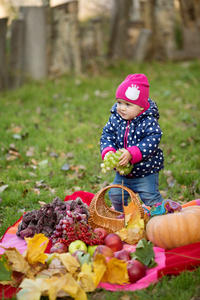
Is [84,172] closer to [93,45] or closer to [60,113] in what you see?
[60,113]

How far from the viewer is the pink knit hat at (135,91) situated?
3357mm

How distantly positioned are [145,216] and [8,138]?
3.25m

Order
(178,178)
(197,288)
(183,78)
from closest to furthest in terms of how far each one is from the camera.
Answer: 1. (197,288)
2. (178,178)
3. (183,78)

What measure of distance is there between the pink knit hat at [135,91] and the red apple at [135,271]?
56.8 inches

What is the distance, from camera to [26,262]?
2639 millimetres

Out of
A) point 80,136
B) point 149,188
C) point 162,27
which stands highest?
point 162,27

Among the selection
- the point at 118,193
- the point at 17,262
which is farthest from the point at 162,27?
the point at 17,262

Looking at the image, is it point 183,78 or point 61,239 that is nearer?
point 61,239

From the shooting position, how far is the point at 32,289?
7.84ft

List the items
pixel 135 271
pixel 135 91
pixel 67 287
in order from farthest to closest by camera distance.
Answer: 1. pixel 135 91
2. pixel 135 271
3. pixel 67 287

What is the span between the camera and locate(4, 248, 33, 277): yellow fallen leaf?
2596mm

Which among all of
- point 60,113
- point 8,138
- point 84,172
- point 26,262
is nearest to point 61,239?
point 26,262

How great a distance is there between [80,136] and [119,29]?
15.6 ft

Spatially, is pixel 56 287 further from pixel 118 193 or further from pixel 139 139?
pixel 139 139
